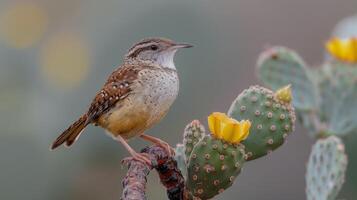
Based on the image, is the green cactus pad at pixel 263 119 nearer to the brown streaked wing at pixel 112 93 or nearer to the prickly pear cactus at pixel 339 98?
the brown streaked wing at pixel 112 93

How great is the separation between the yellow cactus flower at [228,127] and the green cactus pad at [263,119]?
0.30m

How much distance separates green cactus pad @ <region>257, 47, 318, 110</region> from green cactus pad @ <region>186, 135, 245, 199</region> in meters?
1.78

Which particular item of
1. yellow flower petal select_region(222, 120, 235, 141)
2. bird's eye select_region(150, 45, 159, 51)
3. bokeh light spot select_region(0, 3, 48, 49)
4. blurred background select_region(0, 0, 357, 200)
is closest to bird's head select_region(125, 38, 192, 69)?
bird's eye select_region(150, 45, 159, 51)

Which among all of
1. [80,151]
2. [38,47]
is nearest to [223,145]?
[80,151]

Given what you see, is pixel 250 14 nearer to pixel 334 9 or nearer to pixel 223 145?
pixel 334 9

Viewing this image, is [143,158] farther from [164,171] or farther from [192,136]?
[192,136]

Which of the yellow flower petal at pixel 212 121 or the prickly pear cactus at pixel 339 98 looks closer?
the yellow flower petal at pixel 212 121

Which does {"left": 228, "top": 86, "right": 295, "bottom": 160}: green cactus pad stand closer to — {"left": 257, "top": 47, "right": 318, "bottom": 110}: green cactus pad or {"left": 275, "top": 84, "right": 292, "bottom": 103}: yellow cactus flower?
{"left": 275, "top": 84, "right": 292, "bottom": 103}: yellow cactus flower

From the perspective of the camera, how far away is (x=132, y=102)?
145 inches

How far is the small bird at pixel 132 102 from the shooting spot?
3.61m

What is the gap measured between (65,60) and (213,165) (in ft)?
19.4

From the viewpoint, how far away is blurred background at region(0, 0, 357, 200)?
22.7 feet

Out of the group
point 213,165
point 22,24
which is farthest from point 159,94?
point 22,24

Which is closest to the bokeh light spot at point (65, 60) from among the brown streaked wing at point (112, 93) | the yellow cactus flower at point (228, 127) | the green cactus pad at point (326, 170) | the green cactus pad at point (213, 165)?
the brown streaked wing at point (112, 93)
